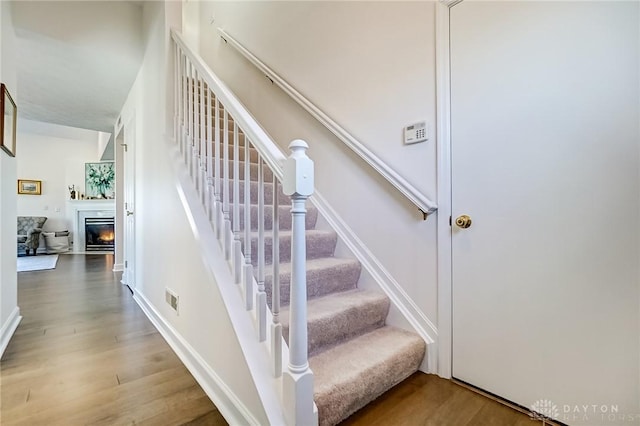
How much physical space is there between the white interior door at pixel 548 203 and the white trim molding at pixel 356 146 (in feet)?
0.54

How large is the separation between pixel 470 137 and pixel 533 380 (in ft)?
3.56

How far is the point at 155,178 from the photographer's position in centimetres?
229

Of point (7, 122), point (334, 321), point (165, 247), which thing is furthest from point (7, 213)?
point (334, 321)

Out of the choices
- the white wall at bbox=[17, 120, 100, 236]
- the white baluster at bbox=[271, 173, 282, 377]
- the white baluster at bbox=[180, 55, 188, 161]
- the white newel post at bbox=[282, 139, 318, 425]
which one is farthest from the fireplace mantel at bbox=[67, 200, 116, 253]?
the white newel post at bbox=[282, 139, 318, 425]

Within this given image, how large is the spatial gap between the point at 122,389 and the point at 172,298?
0.59 meters

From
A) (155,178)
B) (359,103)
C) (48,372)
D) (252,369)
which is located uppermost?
(359,103)

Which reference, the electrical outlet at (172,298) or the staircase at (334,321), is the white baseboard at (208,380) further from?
the staircase at (334,321)

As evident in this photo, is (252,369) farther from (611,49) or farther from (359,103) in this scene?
(611,49)

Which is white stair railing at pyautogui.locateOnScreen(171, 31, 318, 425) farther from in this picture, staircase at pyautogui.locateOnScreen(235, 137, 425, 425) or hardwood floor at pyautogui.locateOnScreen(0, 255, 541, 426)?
hardwood floor at pyautogui.locateOnScreen(0, 255, 541, 426)

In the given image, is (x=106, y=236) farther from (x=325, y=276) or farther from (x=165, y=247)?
(x=325, y=276)

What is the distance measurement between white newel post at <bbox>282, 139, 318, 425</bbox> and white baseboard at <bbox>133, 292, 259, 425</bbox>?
0.23m

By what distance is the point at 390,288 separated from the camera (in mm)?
1721

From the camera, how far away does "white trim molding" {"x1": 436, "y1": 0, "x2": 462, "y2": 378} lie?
146 cm

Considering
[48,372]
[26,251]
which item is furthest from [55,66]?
[26,251]
